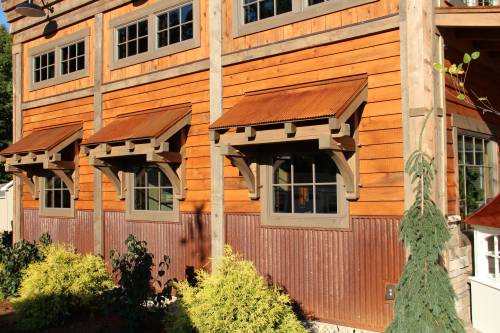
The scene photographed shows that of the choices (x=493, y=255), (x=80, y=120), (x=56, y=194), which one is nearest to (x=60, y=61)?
(x=80, y=120)

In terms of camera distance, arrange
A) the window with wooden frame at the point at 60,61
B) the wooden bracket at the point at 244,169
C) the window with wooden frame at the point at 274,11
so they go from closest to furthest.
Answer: the window with wooden frame at the point at 274,11 → the wooden bracket at the point at 244,169 → the window with wooden frame at the point at 60,61

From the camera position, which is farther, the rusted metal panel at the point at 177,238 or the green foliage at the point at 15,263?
the green foliage at the point at 15,263

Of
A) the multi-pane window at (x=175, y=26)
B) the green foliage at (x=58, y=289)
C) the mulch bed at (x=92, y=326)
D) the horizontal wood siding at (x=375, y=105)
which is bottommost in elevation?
the mulch bed at (x=92, y=326)

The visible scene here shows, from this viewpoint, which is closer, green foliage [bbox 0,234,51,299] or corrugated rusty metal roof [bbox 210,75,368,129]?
corrugated rusty metal roof [bbox 210,75,368,129]

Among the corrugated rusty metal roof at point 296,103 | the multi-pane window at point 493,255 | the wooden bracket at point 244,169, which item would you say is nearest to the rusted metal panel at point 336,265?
the wooden bracket at point 244,169

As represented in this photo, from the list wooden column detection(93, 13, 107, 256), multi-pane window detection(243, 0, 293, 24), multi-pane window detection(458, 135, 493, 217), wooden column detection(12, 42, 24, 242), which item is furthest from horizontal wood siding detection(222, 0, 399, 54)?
wooden column detection(12, 42, 24, 242)

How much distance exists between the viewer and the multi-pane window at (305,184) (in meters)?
7.18

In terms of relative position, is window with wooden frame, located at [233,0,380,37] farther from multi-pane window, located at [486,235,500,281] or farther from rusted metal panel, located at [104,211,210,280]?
multi-pane window, located at [486,235,500,281]

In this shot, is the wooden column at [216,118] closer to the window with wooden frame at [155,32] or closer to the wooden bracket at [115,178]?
the window with wooden frame at [155,32]

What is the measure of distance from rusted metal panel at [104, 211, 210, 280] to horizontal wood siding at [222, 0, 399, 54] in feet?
9.51

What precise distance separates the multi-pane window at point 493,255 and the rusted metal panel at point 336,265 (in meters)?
1.11

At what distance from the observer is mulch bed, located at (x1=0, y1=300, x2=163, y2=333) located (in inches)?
283

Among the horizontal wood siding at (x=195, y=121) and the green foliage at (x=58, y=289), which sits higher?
the horizontal wood siding at (x=195, y=121)

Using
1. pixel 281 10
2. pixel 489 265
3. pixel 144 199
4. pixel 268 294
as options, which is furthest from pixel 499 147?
pixel 144 199
